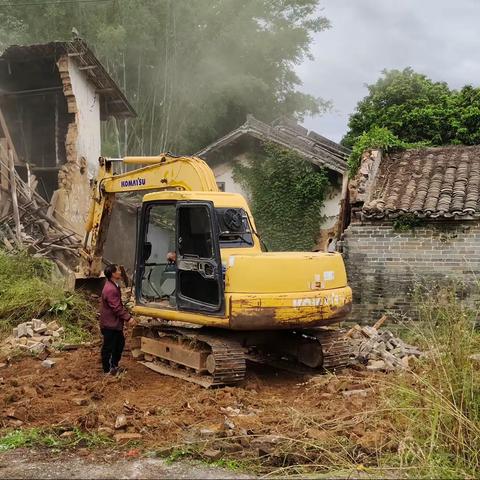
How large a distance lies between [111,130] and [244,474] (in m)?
23.8

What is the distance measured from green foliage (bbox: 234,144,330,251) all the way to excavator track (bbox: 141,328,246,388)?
9603mm

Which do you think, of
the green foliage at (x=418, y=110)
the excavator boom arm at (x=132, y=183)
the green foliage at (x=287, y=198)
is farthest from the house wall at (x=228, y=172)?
the excavator boom arm at (x=132, y=183)

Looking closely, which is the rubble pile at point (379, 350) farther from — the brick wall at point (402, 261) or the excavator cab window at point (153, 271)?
the excavator cab window at point (153, 271)

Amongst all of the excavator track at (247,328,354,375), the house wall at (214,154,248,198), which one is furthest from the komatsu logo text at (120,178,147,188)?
the house wall at (214,154,248,198)

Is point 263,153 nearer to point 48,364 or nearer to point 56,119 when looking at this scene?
point 56,119

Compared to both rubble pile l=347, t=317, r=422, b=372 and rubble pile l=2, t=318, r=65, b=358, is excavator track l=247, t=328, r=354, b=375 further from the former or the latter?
rubble pile l=2, t=318, r=65, b=358

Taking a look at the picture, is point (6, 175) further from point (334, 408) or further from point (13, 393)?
point (334, 408)

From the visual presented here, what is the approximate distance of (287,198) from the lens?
701 inches

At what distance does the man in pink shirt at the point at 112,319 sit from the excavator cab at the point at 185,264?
0.57 meters

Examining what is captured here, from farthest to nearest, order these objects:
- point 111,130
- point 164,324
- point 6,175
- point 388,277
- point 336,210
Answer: point 111,130 < point 336,210 < point 6,175 < point 388,277 < point 164,324

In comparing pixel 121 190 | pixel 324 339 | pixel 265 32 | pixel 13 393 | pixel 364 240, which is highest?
pixel 265 32

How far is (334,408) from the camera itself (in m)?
6.33

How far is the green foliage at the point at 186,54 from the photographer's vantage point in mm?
24703

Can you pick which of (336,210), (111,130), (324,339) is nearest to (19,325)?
(324,339)
